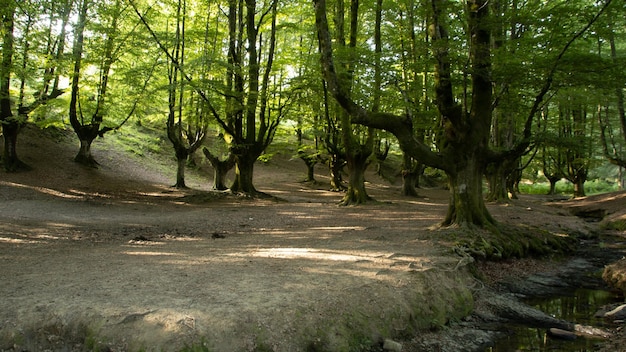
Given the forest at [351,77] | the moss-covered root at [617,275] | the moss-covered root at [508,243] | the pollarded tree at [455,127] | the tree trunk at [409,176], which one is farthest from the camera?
the tree trunk at [409,176]

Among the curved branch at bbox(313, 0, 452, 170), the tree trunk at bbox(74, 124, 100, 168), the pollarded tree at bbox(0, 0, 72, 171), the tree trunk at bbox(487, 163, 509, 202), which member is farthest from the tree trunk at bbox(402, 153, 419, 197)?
the pollarded tree at bbox(0, 0, 72, 171)

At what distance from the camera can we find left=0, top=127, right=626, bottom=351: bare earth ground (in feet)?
12.7

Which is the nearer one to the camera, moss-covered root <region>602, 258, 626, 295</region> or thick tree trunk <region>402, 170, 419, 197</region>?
moss-covered root <region>602, 258, 626, 295</region>

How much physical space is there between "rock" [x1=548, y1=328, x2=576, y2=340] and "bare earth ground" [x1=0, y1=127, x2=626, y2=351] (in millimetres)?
1041

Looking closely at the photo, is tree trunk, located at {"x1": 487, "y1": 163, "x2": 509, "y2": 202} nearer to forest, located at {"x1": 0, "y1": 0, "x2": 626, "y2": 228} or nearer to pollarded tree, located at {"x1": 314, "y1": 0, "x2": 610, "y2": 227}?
forest, located at {"x1": 0, "y1": 0, "x2": 626, "y2": 228}

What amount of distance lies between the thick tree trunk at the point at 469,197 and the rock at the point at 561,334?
4400mm

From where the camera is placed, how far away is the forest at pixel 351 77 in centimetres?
873

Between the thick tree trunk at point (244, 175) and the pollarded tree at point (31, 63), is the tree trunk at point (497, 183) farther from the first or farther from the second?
the pollarded tree at point (31, 63)

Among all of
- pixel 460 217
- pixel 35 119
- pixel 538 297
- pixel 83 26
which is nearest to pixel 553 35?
pixel 460 217

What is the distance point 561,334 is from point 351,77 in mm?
12173

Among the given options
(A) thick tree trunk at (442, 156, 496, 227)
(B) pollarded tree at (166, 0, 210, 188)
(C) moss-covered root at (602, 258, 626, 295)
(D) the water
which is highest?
(B) pollarded tree at (166, 0, 210, 188)

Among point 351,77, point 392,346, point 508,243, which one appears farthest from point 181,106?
point 392,346

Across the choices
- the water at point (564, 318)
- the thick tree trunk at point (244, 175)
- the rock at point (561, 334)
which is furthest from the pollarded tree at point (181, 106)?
the rock at point (561, 334)

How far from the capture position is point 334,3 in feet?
56.9
